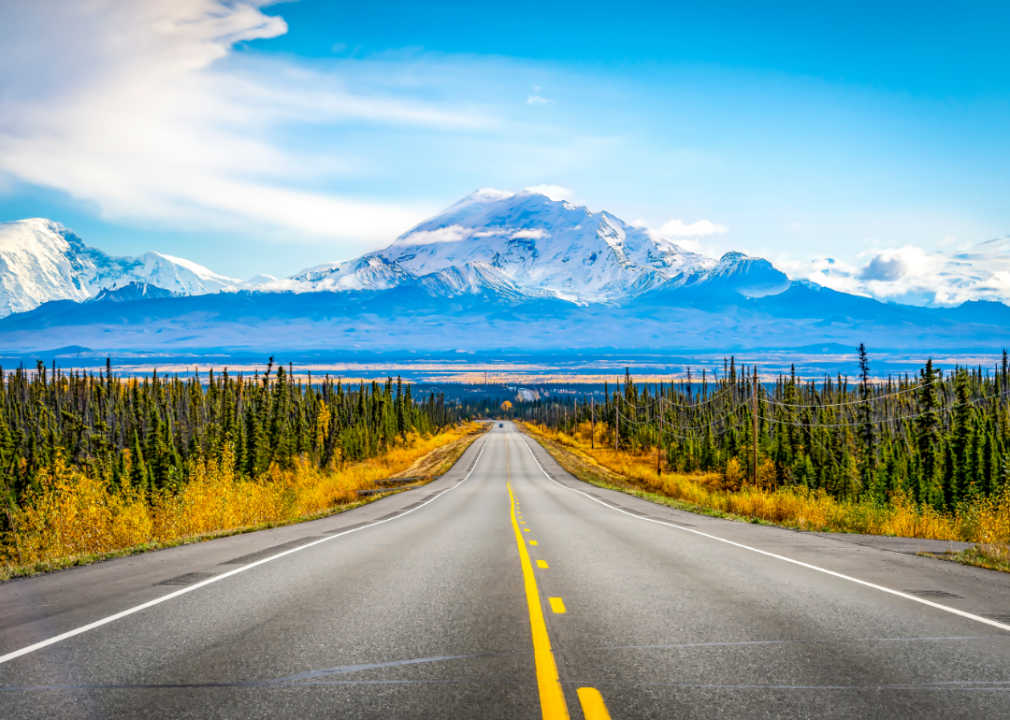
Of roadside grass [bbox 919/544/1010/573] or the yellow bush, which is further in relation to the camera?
the yellow bush

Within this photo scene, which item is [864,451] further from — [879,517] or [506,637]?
[506,637]

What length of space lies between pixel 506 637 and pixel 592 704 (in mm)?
1787

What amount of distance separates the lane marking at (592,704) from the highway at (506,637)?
0.07ft

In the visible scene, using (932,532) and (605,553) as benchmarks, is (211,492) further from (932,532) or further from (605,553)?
(932,532)

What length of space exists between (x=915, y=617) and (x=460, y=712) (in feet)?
17.8

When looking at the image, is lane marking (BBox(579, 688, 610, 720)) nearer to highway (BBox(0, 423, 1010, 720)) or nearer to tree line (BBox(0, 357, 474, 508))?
highway (BBox(0, 423, 1010, 720))

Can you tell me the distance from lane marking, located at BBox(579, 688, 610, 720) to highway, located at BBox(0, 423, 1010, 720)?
0.07ft

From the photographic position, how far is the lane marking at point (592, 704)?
4323 millimetres

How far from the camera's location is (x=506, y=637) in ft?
20.3

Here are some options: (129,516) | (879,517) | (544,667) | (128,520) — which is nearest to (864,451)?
(879,517)

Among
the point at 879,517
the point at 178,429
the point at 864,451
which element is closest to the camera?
the point at 879,517

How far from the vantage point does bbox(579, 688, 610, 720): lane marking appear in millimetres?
4323

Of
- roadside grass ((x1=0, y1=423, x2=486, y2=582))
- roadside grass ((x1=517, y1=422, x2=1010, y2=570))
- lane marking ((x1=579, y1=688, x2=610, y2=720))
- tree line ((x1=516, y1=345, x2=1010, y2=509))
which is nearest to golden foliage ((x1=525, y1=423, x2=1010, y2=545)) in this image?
roadside grass ((x1=517, y1=422, x2=1010, y2=570))

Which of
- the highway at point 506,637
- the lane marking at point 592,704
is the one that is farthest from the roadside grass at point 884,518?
the lane marking at point 592,704
